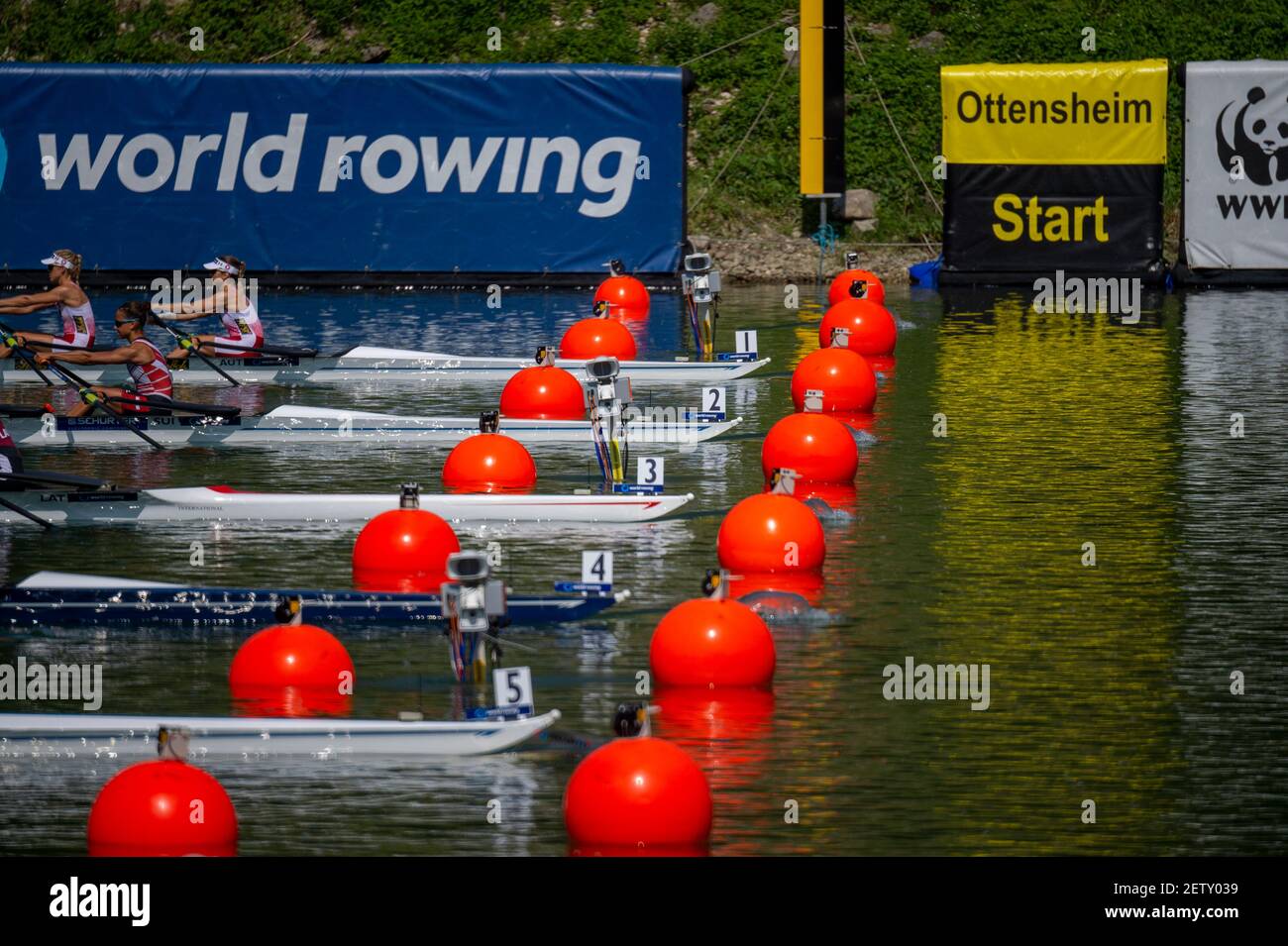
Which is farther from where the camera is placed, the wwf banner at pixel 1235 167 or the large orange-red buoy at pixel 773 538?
the wwf banner at pixel 1235 167

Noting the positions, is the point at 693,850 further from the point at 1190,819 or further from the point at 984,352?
the point at 984,352

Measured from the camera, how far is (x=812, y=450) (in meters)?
17.6

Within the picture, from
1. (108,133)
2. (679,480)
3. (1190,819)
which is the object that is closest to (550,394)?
(679,480)

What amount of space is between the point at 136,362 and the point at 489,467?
16.8 ft

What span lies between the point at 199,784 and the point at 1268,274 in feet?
83.5

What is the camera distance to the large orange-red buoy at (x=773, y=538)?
1465 centimetres

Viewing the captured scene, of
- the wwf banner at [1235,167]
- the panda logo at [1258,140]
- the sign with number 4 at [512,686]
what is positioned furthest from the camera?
the wwf banner at [1235,167]

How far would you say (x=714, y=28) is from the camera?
1484 inches

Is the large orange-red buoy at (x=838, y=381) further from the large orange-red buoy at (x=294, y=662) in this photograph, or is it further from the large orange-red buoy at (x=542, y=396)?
the large orange-red buoy at (x=294, y=662)

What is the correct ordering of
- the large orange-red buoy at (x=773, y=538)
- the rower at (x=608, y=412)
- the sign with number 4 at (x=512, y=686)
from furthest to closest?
the rower at (x=608, y=412) → the large orange-red buoy at (x=773, y=538) → the sign with number 4 at (x=512, y=686)

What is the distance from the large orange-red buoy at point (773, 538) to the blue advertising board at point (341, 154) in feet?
58.6

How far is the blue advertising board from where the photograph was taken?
106ft

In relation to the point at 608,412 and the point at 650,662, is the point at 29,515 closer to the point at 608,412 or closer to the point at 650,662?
the point at 608,412

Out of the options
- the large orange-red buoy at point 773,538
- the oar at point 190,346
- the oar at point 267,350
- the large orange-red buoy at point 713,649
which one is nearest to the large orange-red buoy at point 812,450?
the large orange-red buoy at point 773,538
